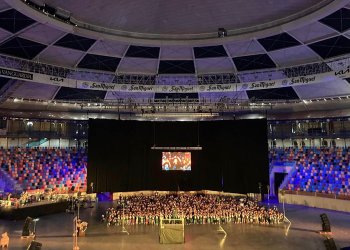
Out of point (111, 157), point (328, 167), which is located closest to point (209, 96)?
point (111, 157)

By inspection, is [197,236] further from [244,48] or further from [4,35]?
[4,35]

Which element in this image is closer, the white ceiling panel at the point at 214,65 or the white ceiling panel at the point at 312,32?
the white ceiling panel at the point at 312,32

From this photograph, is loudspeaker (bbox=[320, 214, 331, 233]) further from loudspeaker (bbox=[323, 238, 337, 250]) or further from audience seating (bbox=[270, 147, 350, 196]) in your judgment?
audience seating (bbox=[270, 147, 350, 196])

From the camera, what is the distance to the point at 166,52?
23.5m

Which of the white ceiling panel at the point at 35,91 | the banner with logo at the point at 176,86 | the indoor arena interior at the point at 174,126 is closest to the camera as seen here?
the indoor arena interior at the point at 174,126

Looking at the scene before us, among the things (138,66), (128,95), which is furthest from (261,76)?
(128,95)

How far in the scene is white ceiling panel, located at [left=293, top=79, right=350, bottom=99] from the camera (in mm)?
27047

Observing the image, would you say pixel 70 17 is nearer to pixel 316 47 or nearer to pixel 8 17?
pixel 8 17

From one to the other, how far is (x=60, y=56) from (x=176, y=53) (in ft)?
29.6

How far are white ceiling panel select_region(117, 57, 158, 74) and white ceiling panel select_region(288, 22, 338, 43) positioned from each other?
11.1m

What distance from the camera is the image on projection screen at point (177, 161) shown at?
33.1 m

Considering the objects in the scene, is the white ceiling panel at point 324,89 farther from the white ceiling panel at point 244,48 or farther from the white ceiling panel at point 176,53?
the white ceiling panel at point 176,53

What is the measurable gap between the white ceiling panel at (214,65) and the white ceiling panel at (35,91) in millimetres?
14284

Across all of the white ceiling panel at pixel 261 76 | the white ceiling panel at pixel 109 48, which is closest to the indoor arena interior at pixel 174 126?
the white ceiling panel at pixel 109 48
